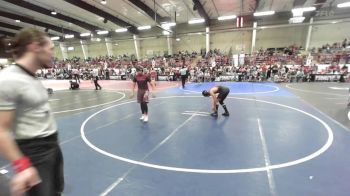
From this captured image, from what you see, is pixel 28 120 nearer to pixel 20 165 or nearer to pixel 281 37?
pixel 20 165

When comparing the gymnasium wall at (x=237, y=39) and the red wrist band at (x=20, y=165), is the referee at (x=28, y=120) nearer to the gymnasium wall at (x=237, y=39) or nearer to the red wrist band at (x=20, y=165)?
the red wrist band at (x=20, y=165)

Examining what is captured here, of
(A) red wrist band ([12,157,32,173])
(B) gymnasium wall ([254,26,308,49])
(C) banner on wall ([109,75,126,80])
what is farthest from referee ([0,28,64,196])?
(B) gymnasium wall ([254,26,308,49])

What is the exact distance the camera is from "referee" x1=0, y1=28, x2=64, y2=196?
149 cm

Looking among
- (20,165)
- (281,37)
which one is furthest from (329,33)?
(20,165)

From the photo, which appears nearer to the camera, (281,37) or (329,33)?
(329,33)

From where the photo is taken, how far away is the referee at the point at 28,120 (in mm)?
1490

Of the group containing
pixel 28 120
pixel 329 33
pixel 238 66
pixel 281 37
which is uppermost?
pixel 329 33

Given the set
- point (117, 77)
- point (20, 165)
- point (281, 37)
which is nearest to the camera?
point (20, 165)

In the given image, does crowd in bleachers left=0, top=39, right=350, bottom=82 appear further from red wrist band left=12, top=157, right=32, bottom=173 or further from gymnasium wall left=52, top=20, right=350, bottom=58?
red wrist band left=12, top=157, right=32, bottom=173

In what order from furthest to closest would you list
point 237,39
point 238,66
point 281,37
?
1. point 237,39
2. point 281,37
3. point 238,66

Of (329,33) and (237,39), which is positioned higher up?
(329,33)

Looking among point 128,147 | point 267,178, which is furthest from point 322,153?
point 128,147

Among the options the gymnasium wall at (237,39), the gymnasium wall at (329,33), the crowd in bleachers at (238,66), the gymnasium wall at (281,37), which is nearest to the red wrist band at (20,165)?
the crowd in bleachers at (238,66)

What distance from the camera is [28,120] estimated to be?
1688 mm
